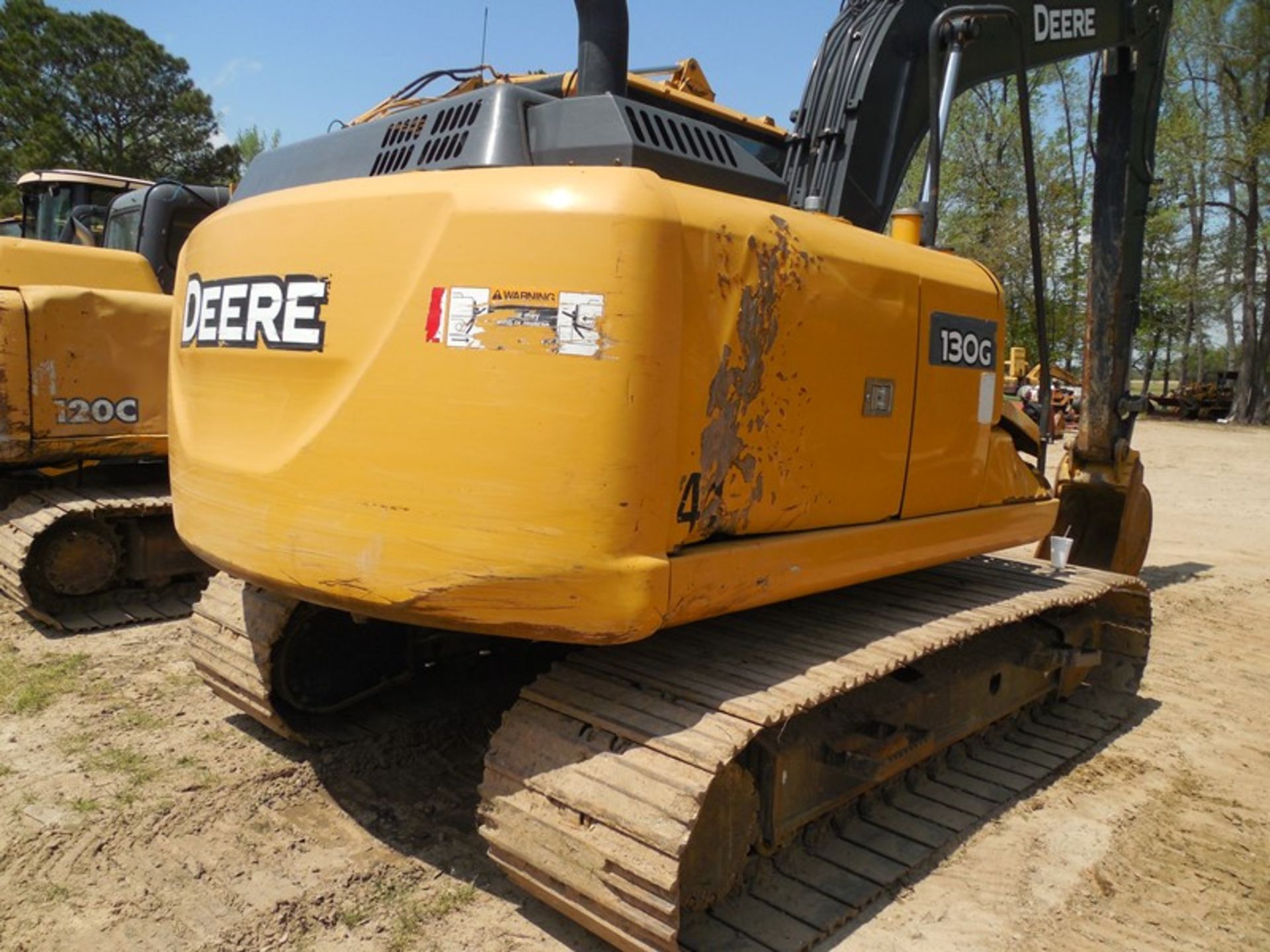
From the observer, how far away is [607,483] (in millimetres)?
2139

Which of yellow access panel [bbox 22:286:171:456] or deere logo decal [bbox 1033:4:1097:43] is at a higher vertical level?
deere logo decal [bbox 1033:4:1097:43]

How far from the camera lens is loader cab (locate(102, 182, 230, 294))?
21.0ft

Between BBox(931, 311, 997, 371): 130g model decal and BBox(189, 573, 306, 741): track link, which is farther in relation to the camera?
BBox(189, 573, 306, 741): track link

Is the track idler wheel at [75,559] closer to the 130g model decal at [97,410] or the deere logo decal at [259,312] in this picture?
the 130g model decal at [97,410]

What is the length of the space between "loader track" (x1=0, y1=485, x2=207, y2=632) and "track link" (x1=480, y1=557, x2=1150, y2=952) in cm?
358

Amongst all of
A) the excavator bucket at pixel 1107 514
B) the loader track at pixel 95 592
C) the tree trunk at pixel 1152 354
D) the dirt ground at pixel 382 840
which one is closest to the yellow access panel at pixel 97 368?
the loader track at pixel 95 592

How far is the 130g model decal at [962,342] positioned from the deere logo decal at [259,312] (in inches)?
70.2

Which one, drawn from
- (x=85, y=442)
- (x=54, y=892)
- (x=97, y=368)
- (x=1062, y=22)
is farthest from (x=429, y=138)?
(x=85, y=442)

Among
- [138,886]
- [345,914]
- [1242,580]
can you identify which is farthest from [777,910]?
[1242,580]

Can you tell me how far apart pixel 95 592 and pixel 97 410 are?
961mm

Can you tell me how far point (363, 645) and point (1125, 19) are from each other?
471 centimetres

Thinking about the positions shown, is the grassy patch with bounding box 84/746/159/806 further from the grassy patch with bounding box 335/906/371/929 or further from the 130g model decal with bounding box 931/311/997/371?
the 130g model decal with bounding box 931/311/997/371

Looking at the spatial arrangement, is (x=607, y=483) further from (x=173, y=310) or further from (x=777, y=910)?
(x=173, y=310)

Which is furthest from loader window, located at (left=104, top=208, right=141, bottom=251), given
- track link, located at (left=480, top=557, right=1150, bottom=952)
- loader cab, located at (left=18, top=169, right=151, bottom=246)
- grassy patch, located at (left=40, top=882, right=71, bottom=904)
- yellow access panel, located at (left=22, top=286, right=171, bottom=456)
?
track link, located at (left=480, top=557, right=1150, bottom=952)
